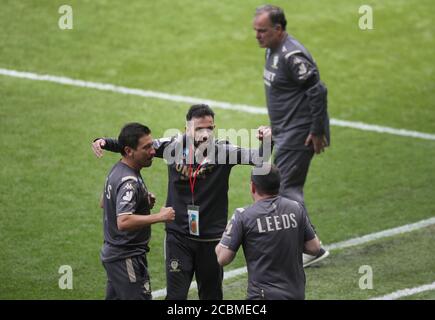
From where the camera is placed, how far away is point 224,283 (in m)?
10.5

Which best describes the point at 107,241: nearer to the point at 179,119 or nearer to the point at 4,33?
the point at 179,119

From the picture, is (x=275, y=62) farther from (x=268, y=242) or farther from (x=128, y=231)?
(x=268, y=242)

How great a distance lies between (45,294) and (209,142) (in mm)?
2581

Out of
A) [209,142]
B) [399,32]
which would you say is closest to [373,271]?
[209,142]

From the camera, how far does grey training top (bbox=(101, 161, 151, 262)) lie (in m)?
8.30

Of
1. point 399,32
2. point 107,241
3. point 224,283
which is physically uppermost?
point 399,32

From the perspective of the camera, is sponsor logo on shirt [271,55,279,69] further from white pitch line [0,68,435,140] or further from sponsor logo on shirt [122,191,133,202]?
white pitch line [0,68,435,140]

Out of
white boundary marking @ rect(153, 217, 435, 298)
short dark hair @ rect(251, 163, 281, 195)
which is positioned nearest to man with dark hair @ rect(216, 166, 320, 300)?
short dark hair @ rect(251, 163, 281, 195)

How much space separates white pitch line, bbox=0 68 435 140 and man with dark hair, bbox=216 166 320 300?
23.0 ft

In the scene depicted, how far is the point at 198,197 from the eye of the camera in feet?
28.8

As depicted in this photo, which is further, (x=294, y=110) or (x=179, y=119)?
(x=179, y=119)

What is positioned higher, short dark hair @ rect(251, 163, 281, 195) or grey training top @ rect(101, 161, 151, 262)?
short dark hair @ rect(251, 163, 281, 195)

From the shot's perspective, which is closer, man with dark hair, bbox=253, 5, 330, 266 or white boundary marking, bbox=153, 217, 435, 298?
man with dark hair, bbox=253, 5, 330, 266

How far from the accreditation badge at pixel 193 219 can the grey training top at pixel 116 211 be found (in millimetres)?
389
